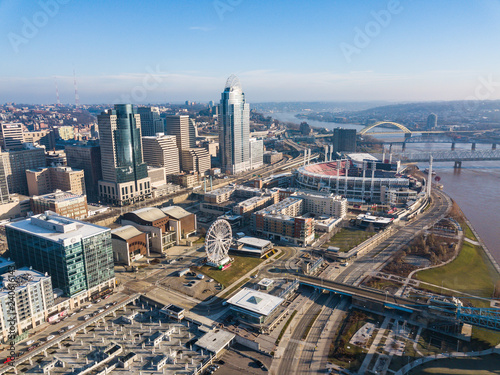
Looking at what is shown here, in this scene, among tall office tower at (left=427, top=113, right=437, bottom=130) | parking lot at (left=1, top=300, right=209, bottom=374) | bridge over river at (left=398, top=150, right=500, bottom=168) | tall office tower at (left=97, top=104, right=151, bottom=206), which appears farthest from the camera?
tall office tower at (left=427, top=113, right=437, bottom=130)

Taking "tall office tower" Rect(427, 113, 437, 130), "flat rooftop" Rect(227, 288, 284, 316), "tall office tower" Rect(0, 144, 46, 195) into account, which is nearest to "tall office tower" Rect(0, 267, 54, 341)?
"flat rooftop" Rect(227, 288, 284, 316)

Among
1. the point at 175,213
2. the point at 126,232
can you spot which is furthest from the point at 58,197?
the point at 175,213

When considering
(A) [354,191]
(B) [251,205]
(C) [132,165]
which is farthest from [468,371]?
(C) [132,165]

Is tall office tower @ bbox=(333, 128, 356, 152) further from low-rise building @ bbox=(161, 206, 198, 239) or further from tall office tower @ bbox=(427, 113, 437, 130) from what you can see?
tall office tower @ bbox=(427, 113, 437, 130)

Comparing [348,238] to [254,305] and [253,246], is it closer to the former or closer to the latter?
[253,246]

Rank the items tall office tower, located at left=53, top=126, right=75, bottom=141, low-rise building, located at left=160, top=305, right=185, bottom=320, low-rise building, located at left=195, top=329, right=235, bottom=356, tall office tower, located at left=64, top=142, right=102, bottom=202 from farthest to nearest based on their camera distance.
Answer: tall office tower, located at left=53, top=126, right=75, bottom=141
tall office tower, located at left=64, top=142, right=102, bottom=202
low-rise building, located at left=160, top=305, right=185, bottom=320
low-rise building, located at left=195, top=329, right=235, bottom=356

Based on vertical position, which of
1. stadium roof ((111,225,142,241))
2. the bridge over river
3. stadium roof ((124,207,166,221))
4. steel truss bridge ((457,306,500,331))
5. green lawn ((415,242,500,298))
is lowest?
green lawn ((415,242,500,298))

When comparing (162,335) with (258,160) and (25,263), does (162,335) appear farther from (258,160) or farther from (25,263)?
(258,160)

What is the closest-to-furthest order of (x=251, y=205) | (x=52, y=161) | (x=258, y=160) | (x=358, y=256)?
(x=358, y=256), (x=251, y=205), (x=52, y=161), (x=258, y=160)
